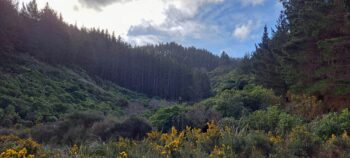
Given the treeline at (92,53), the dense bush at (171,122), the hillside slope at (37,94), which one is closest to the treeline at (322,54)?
the dense bush at (171,122)

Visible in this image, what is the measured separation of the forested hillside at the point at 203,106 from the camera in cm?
576

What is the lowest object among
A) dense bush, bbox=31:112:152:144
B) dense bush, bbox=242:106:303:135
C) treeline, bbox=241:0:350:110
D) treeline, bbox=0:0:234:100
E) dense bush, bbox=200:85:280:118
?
dense bush, bbox=31:112:152:144

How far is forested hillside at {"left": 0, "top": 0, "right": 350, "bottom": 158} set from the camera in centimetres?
576

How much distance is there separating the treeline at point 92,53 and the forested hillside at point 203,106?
0.93 ft

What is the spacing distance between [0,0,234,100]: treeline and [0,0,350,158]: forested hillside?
11.2 inches

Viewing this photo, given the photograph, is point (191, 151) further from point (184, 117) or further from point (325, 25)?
point (184, 117)

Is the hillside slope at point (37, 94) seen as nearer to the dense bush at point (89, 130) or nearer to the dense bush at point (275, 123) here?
the dense bush at point (89, 130)

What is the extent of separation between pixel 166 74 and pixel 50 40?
38410 millimetres

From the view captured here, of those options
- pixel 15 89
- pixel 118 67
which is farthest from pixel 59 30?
pixel 15 89

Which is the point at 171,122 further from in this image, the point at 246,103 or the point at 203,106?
the point at 246,103

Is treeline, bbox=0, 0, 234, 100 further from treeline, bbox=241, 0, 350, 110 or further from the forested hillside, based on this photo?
treeline, bbox=241, 0, 350, 110

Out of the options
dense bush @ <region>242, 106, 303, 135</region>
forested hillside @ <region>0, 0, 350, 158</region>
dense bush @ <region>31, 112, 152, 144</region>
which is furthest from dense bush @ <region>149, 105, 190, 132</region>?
dense bush @ <region>242, 106, 303, 135</region>

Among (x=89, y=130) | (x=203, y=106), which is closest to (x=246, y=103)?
(x=203, y=106)

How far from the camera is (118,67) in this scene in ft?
243
